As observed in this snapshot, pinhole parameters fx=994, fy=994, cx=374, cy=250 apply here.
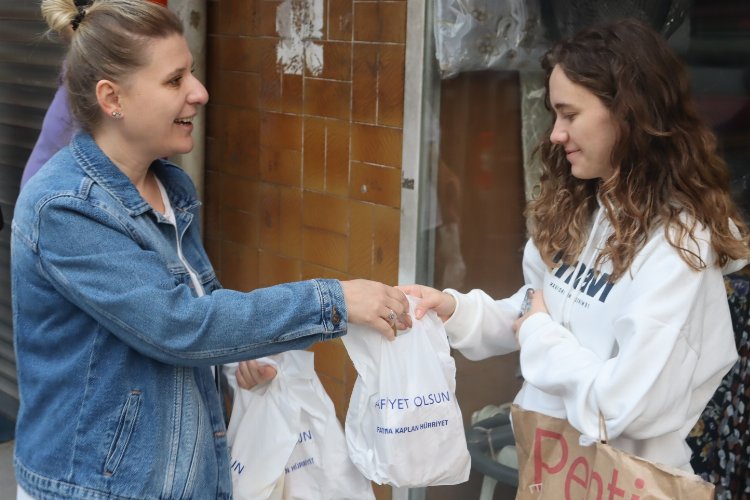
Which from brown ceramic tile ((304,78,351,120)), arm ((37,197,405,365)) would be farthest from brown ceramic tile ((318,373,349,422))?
arm ((37,197,405,365))

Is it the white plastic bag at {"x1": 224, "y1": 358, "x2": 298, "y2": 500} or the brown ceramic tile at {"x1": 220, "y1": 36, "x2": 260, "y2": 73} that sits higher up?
the brown ceramic tile at {"x1": 220, "y1": 36, "x2": 260, "y2": 73}

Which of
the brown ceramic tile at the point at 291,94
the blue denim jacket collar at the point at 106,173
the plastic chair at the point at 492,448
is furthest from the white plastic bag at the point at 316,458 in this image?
the brown ceramic tile at the point at 291,94

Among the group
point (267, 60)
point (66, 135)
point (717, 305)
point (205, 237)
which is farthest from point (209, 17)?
point (717, 305)

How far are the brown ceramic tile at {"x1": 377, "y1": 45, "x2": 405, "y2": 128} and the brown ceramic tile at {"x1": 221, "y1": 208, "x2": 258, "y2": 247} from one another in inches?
42.1

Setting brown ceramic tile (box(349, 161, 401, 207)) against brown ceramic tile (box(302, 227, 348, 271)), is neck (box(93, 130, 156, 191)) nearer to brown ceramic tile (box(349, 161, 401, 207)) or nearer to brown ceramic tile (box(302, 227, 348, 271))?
brown ceramic tile (box(349, 161, 401, 207))

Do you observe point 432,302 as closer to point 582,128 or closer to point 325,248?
point 582,128

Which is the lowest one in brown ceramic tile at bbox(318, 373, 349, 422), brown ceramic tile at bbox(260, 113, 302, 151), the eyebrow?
brown ceramic tile at bbox(318, 373, 349, 422)

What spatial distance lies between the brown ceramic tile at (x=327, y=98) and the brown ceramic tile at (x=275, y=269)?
71 cm

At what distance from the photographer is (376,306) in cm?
255

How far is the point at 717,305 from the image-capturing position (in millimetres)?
2318

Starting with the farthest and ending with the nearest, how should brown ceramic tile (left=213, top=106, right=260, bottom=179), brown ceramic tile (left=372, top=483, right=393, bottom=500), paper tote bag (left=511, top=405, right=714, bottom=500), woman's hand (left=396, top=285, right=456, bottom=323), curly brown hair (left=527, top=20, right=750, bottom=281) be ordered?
brown ceramic tile (left=213, top=106, right=260, bottom=179) < brown ceramic tile (left=372, top=483, right=393, bottom=500) < woman's hand (left=396, top=285, right=456, bottom=323) < curly brown hair (left=527, top=20, right=750, bottom=281) < paper tote bag (left=511, top=405, right=714, bottom=500)

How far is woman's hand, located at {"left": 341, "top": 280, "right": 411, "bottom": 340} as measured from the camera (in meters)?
2.51

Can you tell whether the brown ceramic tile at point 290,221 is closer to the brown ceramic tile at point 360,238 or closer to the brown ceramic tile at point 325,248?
the brown ceramic tile at point 325,248

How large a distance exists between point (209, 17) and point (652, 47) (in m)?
2.97
